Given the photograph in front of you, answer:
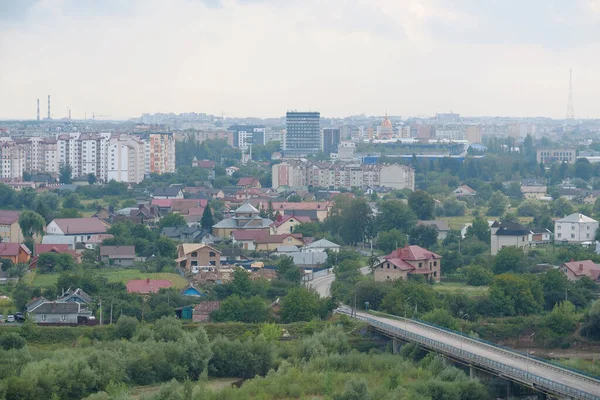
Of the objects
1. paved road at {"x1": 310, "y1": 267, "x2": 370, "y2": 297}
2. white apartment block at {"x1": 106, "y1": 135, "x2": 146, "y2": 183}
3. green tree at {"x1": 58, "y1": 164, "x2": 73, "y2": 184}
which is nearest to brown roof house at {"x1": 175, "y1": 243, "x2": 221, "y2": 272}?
paved road at {"x1": 310, "y1": 267, "x2": 370, "y2": 297}

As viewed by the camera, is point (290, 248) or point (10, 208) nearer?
point (290, 248)

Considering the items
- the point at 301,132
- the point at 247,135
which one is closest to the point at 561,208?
the point at 301,132

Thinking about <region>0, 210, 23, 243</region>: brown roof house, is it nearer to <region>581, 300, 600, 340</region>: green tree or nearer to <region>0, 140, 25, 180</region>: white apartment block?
<region>581, 300, 600, 340</region>: green tree

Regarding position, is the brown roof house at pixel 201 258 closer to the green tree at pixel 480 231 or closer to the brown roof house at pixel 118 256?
the brown roof house at pixel 118 256

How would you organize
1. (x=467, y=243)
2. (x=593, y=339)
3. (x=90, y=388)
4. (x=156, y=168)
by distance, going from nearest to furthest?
(x=90, y=388) < (x=593, y=339) < (x=467, y=243) < (x=156, y=168)

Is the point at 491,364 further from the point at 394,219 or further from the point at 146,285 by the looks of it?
the point at 394,219

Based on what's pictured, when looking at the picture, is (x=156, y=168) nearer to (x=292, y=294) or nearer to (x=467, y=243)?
(x=467, y=243)

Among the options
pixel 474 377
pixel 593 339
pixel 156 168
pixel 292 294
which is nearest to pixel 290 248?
pixel 292 294
